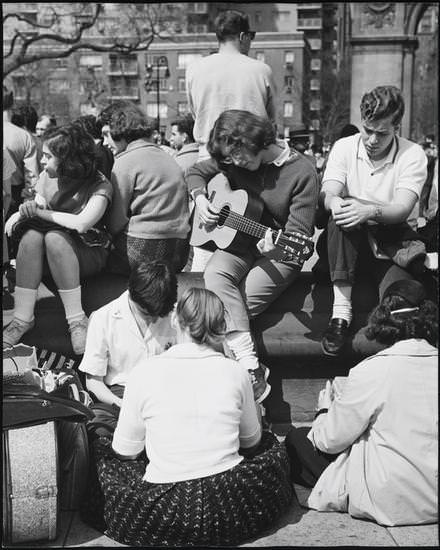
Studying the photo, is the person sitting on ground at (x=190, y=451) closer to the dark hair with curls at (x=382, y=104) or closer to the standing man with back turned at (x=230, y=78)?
the dark hair with curls at (x=382, y=104)

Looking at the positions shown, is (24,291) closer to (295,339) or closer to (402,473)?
(295,339)

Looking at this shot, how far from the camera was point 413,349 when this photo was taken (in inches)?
148

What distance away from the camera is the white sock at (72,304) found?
5.07 m

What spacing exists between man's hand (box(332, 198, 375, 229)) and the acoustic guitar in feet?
0.72

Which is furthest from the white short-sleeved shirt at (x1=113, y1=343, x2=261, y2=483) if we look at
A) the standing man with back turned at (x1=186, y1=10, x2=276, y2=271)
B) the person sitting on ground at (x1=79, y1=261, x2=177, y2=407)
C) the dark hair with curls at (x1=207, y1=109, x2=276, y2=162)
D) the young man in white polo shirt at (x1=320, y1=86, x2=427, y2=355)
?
the standing man with back turned at (x1=186, y1=10, x2=276, y2=271)

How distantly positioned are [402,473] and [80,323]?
2.22 meters

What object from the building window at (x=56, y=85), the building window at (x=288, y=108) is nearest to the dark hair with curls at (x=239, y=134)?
the building window at (x=56, y=85)

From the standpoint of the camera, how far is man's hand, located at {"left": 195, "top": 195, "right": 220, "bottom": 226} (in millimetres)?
5031

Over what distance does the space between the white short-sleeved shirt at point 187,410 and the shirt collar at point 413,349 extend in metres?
0.72

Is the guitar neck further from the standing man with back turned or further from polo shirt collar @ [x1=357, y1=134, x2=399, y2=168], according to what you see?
the standing man with back turned

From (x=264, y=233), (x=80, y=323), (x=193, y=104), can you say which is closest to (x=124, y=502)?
(x=80, y=323)

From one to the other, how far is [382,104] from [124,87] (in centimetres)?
9387

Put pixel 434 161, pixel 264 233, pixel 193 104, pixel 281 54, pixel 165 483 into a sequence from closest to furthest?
pixel 165 483 < pixel 264 233 < pixel 193 104 < pixel 434 161 < pixel 281 54

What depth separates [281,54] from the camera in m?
88.5
